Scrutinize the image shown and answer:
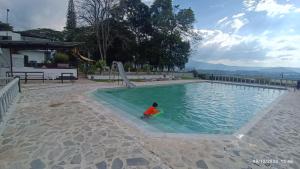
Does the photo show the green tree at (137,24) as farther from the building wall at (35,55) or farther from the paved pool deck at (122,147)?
the paved pool deck at (122,147)

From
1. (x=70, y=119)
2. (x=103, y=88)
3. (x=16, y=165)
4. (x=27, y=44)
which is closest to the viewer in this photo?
(x=16, y=165)

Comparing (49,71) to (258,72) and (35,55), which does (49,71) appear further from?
(258,72)

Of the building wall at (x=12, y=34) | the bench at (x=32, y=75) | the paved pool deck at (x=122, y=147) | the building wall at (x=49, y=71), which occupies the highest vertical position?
the building wall at (x=12, y=34)

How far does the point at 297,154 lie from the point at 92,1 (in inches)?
881

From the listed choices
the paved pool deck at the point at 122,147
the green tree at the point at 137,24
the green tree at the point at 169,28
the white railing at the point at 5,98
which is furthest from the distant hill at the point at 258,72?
the white railing at the point at 5,98

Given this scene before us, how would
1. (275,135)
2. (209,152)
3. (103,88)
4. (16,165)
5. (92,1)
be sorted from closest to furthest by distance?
1. (16,165)
2. (209,152)
3. (275,135)
4. (103,88)
5. (92,1)

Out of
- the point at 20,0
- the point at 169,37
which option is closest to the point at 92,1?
the point at 20,0

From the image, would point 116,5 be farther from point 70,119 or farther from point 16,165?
point 16,165

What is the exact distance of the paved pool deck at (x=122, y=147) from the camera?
2.88m

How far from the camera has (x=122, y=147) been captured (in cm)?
337

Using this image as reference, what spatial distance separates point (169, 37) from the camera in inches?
1057
